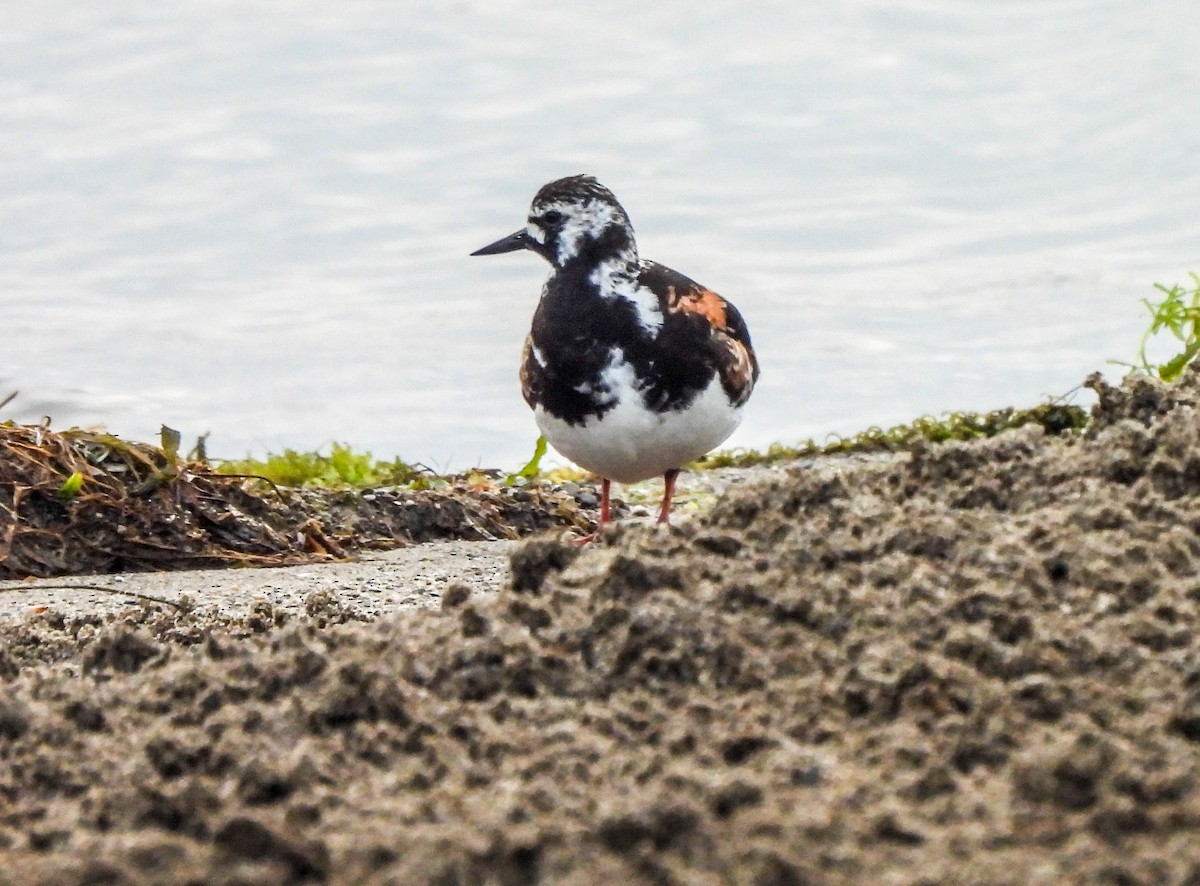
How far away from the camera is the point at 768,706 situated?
9.23 feet

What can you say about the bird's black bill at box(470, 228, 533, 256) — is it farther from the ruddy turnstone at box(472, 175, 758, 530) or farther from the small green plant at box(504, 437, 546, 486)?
the small green plant at box(504, 437, 546, 486)

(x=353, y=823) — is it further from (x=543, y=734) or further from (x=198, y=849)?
(x=543, y=734)

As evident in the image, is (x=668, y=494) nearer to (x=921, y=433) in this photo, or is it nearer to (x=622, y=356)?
(x=622, y=356)

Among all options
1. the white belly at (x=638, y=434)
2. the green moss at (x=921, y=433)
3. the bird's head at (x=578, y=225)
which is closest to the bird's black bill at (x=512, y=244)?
the bird's head at (x=578, y=225)

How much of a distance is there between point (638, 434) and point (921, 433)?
6.96ft

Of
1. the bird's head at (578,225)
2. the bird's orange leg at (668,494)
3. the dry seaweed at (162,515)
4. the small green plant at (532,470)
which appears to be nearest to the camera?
the dry seaweed at (162,515)

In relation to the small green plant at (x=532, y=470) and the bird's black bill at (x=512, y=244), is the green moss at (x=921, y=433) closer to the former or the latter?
the small green plant at (x=532, y=470)

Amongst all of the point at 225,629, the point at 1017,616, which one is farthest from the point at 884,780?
the point at 225,629

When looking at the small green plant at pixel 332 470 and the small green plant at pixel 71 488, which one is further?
the small green plant at pixel 332 470

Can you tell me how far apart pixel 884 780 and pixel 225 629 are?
233 cm

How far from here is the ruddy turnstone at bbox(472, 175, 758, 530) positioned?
611cm

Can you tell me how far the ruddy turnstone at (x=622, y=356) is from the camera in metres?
6.11

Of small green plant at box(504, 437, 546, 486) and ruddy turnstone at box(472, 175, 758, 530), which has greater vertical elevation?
ruddy turnstone at box(472, 175, 758, 530)

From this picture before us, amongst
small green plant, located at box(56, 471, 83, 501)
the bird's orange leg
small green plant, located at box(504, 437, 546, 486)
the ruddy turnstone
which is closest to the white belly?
the ruddy turnstone
